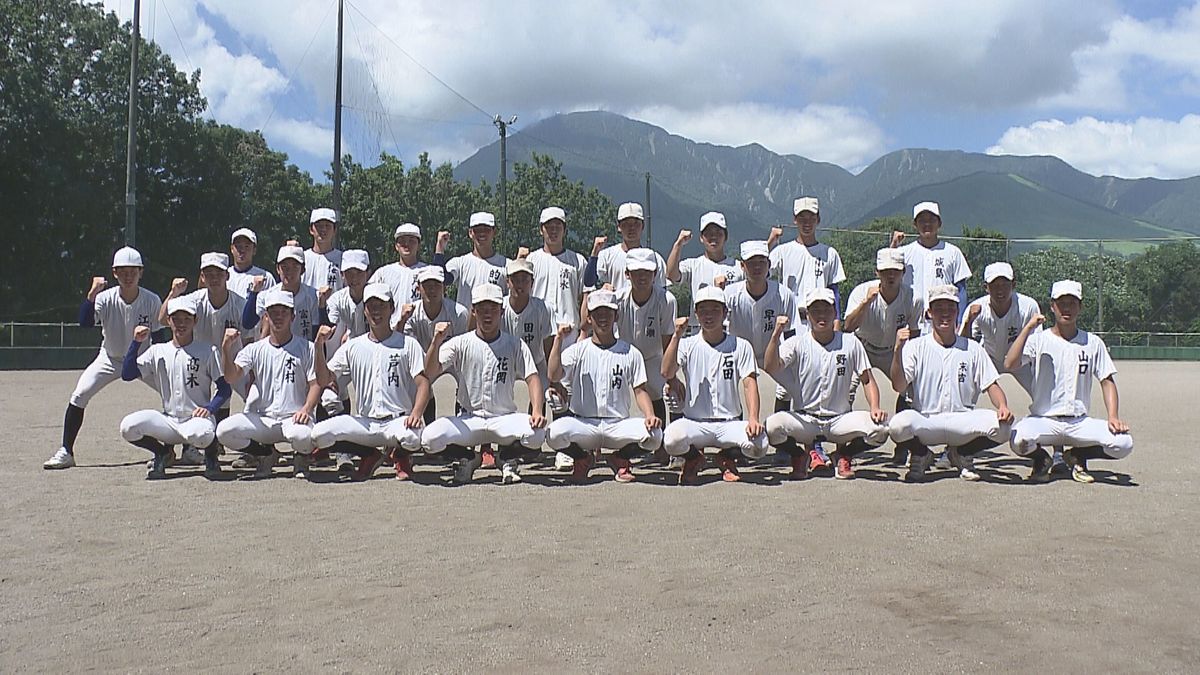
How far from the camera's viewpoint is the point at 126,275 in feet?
28.3

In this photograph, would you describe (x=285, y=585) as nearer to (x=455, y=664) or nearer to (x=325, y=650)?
(x=325, y=650)

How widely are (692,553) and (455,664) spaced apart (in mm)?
1859

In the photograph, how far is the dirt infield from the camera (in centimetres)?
386

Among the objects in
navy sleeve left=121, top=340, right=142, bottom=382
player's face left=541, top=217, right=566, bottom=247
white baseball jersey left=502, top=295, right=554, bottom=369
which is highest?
player's face left=541, top=217, right=566, bottom=247

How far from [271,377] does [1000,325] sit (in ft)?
19.9

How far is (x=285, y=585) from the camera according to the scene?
476 centimetres

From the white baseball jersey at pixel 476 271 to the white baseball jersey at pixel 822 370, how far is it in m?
2.63

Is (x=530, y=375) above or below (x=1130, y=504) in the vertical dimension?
above

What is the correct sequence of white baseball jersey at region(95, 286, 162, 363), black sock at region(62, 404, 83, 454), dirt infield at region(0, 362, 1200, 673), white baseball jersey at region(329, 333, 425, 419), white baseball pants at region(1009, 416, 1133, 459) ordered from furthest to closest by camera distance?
white baseball jersey at region(95, 286, 162, 363) → black sock at region(62, 404, 83, 454) → white baseball jersey at region(329, 333, 425, 419) → white baseball pants at region(1009, 416, 1133, 459) → dirt infield at region(0, 362, 1200, 673)

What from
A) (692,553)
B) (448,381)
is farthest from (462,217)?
(692,553)

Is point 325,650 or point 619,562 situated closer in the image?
point 325,650

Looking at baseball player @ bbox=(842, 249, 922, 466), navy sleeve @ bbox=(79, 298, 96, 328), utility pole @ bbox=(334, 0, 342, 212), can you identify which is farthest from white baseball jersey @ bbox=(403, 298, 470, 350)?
utility pole @ bbox=(334, 0, 342, 212)

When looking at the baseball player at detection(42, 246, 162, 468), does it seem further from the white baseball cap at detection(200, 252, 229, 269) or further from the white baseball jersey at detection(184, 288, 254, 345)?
the white baseball cap at detection(200, 252, 229, 269)

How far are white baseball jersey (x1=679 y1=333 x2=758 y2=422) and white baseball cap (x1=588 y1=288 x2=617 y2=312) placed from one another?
661 mm
